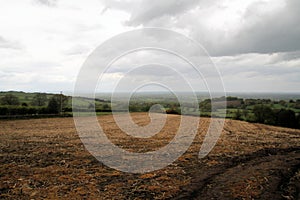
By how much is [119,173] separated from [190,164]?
9.19ft

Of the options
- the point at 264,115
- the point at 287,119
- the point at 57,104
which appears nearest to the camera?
the point at 287,119

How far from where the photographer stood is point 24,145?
48.5 feet

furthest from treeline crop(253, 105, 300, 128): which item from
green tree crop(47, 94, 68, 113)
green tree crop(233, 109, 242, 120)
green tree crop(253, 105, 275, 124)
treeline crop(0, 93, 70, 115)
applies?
treeline crop(0, 93, 70, 115)

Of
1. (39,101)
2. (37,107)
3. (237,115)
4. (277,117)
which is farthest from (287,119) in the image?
(39,101)

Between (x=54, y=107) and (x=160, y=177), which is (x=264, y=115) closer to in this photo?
(x=160, y=177)

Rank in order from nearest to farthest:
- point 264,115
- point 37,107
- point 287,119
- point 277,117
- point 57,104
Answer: point 287,119 < point 277,117 < point 264,115 < point 37,107 < point 57,104

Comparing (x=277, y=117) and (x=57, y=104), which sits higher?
(x=57, y=104)

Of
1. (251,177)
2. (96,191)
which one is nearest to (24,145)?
(96,191)

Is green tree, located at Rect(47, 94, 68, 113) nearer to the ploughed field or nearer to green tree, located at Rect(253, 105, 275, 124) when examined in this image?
green tree, located at Rect(253, 105, 275, 124)

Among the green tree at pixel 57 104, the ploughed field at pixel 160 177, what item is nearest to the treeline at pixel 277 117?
the ploughed field at pixel 160 177

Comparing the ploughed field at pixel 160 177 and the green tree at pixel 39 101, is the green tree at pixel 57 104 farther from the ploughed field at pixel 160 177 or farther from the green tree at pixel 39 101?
the ploughed field at pixel 160 177

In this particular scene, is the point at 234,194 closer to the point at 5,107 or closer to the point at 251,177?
the point at 251,177

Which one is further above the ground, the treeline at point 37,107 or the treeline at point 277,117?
the treeline at point 37,107

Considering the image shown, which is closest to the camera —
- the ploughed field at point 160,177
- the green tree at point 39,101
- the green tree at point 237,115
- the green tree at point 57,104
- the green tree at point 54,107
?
the ploughed field at point 160,177
